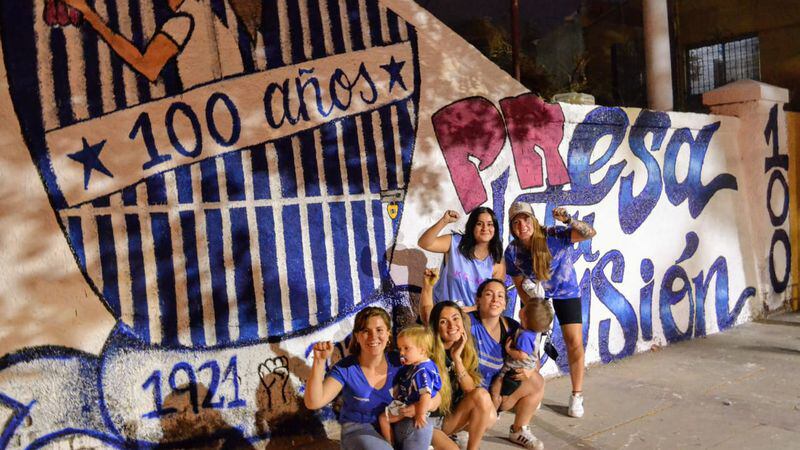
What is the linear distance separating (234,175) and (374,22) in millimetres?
1483

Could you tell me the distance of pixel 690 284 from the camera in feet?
22.9

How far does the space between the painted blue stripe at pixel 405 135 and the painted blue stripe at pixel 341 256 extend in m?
0.56

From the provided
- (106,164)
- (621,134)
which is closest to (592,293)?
(621,134)

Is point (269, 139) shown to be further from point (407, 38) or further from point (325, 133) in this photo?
point (407, 38)

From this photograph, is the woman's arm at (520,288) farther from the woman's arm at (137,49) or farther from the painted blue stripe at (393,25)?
the woman's arm at (137,49)

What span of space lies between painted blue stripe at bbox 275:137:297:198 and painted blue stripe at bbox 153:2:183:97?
67cm

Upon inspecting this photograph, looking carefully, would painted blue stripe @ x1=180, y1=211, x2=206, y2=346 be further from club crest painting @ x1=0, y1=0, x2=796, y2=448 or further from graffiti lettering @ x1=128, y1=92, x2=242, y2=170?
graffiti lettering @ x1=128, y1=92, x2=242, y2=170

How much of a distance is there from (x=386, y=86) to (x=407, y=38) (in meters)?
0.39

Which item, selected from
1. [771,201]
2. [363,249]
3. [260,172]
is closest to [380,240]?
[363,249]

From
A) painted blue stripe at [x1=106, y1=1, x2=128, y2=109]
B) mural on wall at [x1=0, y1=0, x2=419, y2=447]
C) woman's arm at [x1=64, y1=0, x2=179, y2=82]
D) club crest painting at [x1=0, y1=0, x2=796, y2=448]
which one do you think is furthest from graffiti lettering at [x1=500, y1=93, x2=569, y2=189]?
painted blue stripe at [x1=106, y1=1, x2=128, y2=109]

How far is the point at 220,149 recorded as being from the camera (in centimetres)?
421

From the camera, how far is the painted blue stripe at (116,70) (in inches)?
156

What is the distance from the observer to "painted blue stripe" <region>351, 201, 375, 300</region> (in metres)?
4.66

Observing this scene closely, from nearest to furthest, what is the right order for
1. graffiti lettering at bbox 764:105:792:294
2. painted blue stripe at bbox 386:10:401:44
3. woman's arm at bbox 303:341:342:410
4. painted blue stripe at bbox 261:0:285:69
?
woman's arm at bbox 303:341:342:410 → painted blue stripe at bbox 261:0:285:69 → painted blue stripe at bbox 386:10:401:44 → graffiti lettering at bbox 764:105:792:294
